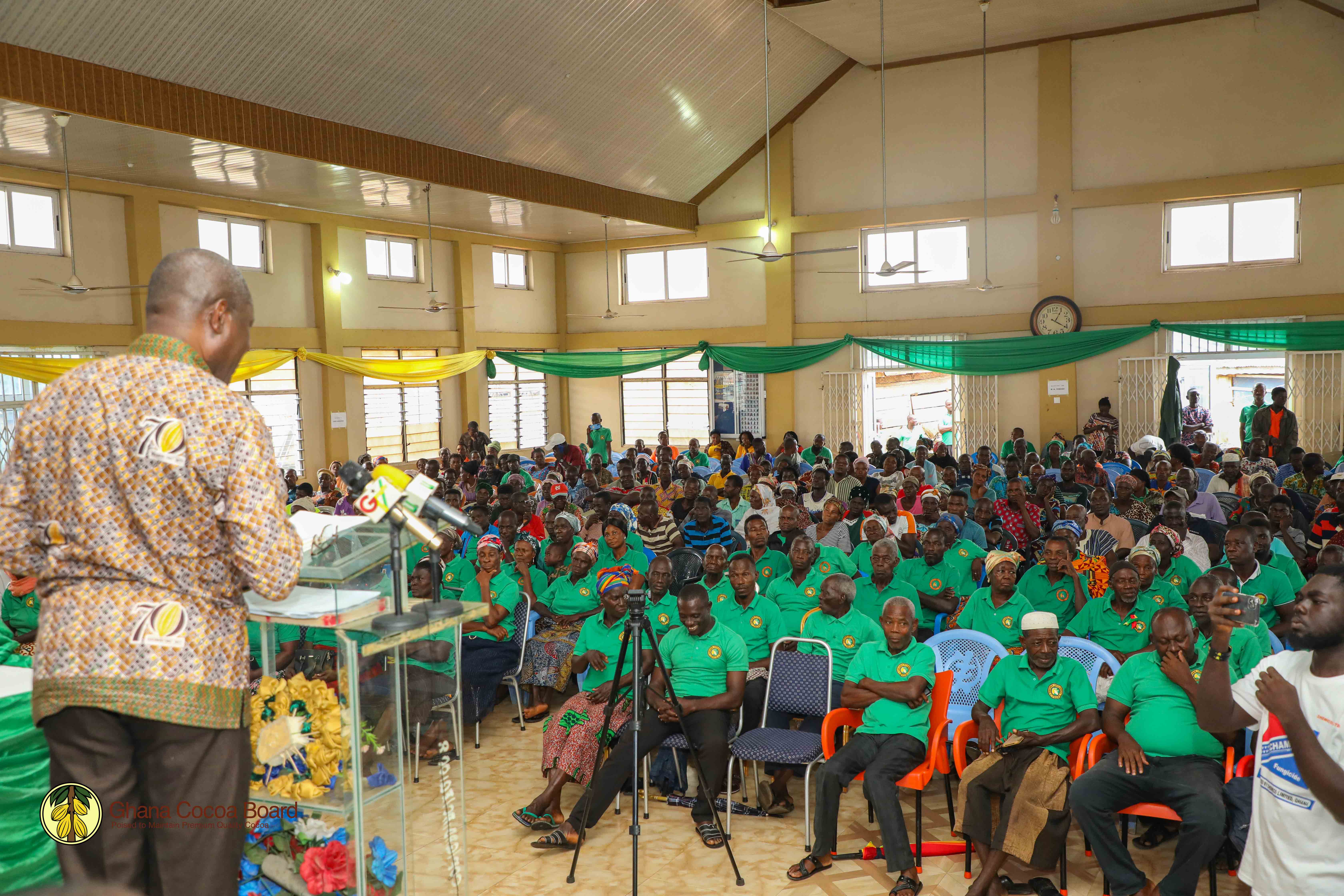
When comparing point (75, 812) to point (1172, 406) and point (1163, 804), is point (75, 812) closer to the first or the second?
point (1163, 804)

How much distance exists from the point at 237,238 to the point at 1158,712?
1264 cm

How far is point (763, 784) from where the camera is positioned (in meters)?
4.95

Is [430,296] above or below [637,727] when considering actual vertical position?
above

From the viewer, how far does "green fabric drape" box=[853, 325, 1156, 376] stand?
1345 cm

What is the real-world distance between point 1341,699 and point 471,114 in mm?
10557

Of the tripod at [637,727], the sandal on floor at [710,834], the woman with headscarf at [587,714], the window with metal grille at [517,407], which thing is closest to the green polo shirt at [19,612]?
the woman with headscarf at [587,714]

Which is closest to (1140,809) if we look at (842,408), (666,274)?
(842,408)

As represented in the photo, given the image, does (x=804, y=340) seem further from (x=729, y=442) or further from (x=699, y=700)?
(x=699, y=700)

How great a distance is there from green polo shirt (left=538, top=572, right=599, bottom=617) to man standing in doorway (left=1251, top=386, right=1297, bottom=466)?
28.1 ft

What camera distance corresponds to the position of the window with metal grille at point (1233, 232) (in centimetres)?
1303

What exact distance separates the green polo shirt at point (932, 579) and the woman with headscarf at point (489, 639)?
97.7 inches

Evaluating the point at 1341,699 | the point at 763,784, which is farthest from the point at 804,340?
the point at 1341,699

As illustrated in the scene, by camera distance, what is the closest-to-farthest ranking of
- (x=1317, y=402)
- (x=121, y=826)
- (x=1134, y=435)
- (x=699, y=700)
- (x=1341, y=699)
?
(x=121, y=826) → (x=1341, y=699) → (x=699, y=700) → (x=1317, y=402) → (x=1134, y=435)

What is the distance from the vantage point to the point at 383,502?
2.18 meters
